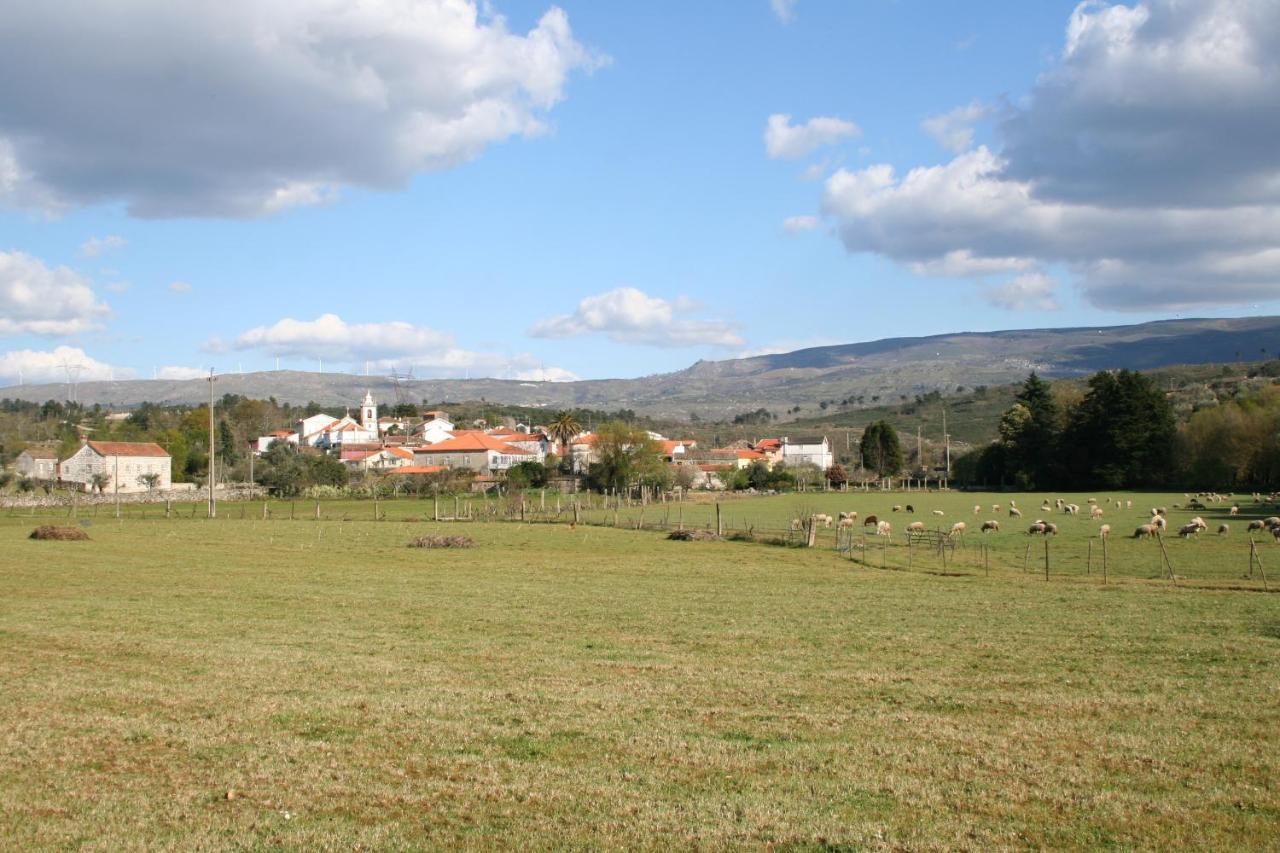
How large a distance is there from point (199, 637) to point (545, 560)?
21082 millimetres

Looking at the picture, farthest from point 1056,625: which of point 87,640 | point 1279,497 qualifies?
point 1279,497

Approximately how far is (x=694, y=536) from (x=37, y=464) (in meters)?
105

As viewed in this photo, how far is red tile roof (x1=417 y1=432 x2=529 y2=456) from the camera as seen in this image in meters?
132

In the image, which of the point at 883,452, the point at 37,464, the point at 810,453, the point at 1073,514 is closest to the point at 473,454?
the point at 37,464

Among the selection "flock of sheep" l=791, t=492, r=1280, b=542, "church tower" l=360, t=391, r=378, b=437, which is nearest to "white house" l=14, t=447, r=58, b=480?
"church tower" l=360, t=391, r=378, b=437

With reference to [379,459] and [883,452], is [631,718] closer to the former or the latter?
[883,452]

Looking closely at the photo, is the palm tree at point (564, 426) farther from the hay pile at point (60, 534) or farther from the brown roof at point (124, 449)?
the hay pile at point (60, 534)

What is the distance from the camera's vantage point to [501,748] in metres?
10.2

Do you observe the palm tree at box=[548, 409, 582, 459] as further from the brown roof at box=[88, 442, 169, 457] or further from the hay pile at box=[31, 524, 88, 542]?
the hay pile at box=[31, 524, 88, 542]

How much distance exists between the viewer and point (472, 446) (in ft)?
433

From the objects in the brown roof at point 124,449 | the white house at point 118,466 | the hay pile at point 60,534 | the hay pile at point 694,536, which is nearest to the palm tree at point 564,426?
the white house at point 118,466

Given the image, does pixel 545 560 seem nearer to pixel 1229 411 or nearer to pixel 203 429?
pixel 1229 411

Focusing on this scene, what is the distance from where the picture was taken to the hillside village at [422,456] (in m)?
108

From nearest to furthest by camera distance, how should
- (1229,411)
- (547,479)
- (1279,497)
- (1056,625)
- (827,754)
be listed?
1. (827,754)
2. (1056,625)
3. (1279,497)
4. (1229,411)
5. (547,479)
